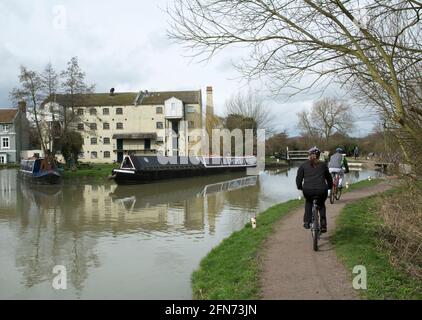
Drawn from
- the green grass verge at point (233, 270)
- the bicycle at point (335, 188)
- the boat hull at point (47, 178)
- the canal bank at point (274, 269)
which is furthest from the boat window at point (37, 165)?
the canal bank at point (274, 269)

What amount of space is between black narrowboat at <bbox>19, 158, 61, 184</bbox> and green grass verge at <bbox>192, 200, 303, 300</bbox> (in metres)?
23.1

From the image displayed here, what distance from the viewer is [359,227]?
9953 millimetres

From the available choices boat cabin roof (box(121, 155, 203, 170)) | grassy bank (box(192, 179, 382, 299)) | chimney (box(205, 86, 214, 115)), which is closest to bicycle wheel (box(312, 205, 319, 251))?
grassy bank (box(192, 179, 382, 299))

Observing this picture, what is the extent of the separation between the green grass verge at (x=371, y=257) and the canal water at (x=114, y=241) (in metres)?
2.53

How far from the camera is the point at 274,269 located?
6.85 meters

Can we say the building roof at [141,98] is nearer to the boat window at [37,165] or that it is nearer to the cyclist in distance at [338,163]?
the boat window at [37,165]

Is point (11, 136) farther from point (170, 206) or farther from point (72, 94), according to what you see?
point (170, 206)

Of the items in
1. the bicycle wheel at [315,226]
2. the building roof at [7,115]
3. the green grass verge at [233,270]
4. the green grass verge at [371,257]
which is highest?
the building roof at [7,115]

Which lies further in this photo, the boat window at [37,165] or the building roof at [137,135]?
the building roof at [137,135]

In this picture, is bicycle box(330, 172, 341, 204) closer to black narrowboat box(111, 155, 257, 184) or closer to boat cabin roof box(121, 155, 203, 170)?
black narrowboat box(111, 155, 257, 184)

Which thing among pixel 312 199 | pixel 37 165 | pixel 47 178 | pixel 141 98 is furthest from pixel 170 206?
pixel 141 98

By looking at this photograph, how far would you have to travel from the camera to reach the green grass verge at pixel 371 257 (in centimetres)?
560

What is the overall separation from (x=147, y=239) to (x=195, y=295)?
199 inches

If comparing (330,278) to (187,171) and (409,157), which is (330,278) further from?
(187,171)
